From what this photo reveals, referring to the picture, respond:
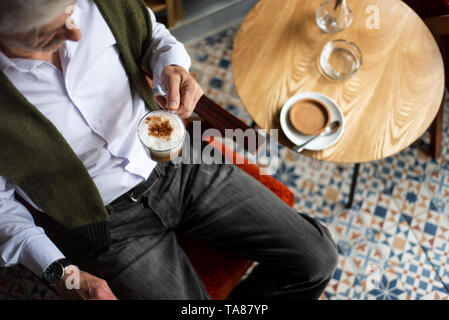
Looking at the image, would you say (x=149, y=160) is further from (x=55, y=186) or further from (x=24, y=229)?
(x=24, y=229)

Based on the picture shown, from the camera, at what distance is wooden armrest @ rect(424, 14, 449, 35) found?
170 cm

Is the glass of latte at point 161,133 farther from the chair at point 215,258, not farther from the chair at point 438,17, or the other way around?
the chair at point 438,17

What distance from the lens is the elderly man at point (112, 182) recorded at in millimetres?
1078

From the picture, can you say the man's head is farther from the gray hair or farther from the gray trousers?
the gray trousers

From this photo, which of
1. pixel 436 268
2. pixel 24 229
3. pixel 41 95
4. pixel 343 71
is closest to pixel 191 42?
pixel 343 71

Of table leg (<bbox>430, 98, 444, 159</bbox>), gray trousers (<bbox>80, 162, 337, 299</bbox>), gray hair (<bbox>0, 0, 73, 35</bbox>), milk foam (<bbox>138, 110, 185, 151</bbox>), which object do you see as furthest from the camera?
table leg (<bbox>430, 98, 444, 159</bbox>)

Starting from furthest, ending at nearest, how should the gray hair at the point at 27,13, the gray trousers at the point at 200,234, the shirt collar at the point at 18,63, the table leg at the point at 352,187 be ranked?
1. the table leg at the point at 352,187
2. the gray trousers at the point at 200,234
3. the shirt collar at the point at 18,63
4. the gray hair at the point at 27,13

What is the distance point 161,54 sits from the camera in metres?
1.33

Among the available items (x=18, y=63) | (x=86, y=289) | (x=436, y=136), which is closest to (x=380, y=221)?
(x=436, y=136)

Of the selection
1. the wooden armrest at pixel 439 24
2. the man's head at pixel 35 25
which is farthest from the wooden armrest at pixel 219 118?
the wooden armrest at pixel 439 24

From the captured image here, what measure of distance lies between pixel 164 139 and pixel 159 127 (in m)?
0.04

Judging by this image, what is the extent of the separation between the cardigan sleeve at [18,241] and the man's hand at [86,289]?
0.07 meters

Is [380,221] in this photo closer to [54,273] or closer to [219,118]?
[219,118]

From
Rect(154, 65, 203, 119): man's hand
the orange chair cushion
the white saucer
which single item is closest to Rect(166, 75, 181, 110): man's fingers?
Rect(154, 65, 203, 119): man's hand
